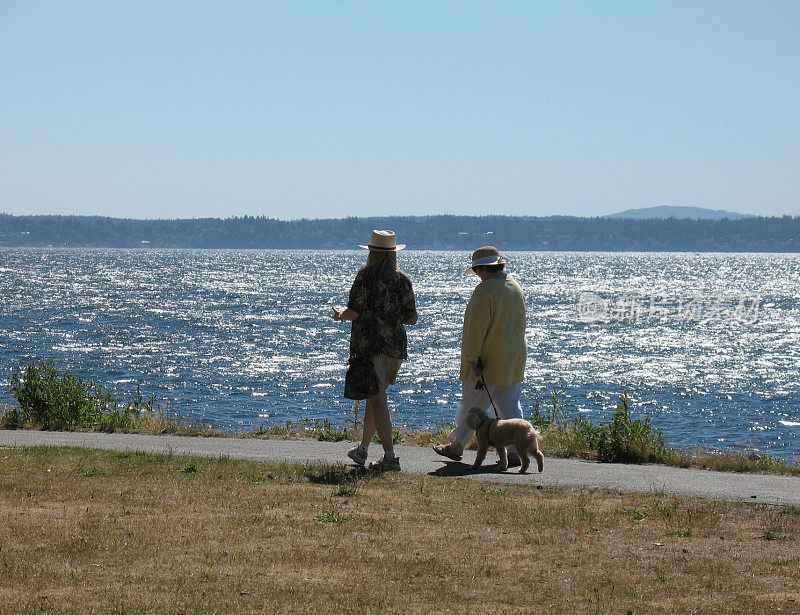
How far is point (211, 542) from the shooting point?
5.60 m

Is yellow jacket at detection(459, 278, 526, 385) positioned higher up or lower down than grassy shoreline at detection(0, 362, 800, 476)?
higher up

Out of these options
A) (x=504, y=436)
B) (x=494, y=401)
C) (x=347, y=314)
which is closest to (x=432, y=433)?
(x=494, y=401)

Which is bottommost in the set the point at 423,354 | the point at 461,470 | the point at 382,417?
the point at 423,354

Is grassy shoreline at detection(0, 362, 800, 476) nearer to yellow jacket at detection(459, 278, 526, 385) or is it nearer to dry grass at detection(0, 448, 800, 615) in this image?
yellow jacket at detection(459, 278, 526, 385)

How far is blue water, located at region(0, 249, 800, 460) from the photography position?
25.0 meters

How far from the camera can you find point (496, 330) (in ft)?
27.7

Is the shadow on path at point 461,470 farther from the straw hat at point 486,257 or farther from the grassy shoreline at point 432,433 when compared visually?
the straw hat at point 486,257

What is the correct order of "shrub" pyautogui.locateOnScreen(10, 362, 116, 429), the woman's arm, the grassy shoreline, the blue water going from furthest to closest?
the blue water → "shrub" pyautogui.locateOnScreen(10, 362, 116, 429) → the grassy shoreline → the woman's arm

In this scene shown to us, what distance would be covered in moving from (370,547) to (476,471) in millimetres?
2817

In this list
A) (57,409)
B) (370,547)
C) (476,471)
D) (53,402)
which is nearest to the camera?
(370,547)

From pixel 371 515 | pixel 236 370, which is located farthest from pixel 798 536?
pixel 236 370

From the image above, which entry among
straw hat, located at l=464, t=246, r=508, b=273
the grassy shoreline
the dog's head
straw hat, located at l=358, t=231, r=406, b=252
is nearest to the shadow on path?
the dog's head

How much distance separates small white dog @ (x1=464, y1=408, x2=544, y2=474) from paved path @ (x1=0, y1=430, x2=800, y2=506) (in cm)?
13

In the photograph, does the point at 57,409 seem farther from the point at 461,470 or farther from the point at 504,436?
the point at 504,436
